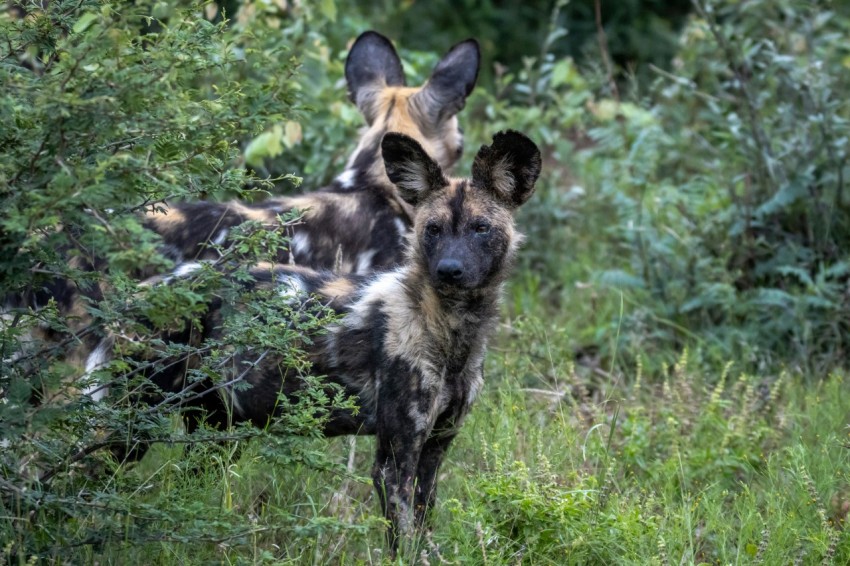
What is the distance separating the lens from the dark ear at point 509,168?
4.29 meters

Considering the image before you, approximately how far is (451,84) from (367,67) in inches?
20.6

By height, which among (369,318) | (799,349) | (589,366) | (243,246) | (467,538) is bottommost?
(589,366)

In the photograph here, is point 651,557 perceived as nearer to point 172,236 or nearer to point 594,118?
point 172,236

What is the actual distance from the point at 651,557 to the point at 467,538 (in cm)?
59

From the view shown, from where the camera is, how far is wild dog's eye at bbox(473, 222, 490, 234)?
433 cm

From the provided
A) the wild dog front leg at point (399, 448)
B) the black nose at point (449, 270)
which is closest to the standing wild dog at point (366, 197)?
the black nose at point (449, 270)

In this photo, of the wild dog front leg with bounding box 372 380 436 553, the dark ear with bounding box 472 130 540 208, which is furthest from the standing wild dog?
the wild dog front leg with bounding box 372 380 436 553

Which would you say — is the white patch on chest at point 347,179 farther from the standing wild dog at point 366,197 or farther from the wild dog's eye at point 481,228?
the wild dog's eye at point 481,228

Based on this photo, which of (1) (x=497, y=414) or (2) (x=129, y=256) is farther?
(1) (x=497, y=414)

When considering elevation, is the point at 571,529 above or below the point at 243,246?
below

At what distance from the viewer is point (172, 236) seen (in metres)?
5.14

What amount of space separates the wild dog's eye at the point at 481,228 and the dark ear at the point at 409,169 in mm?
244

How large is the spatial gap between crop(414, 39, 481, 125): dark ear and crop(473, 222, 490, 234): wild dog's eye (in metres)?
1.80

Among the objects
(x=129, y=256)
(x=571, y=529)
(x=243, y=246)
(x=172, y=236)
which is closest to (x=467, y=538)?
(x=571, y=529)
